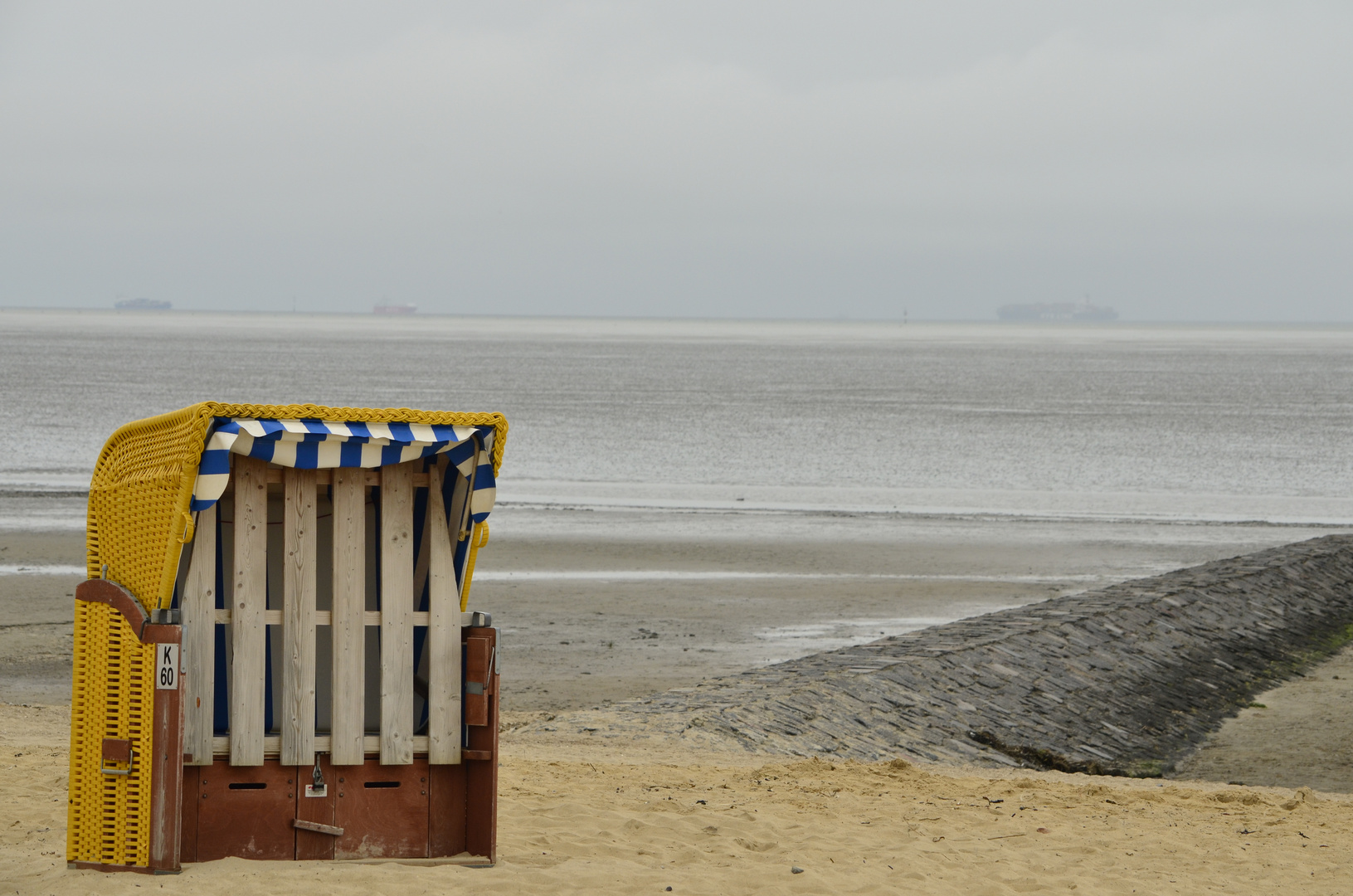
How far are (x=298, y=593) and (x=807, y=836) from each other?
311 centimetres

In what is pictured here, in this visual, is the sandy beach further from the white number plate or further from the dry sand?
the white number plate

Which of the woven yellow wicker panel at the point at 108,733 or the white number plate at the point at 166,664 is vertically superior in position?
the white number plate at the point at 166,664

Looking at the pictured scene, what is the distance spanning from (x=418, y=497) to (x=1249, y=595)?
46.4 ft

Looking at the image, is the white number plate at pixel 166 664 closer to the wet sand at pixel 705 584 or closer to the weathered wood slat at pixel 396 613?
the weathered wood slat at pixel 396 613

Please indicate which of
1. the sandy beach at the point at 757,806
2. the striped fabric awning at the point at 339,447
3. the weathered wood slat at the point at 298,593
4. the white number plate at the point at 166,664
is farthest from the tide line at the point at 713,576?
the white number plate at the point at 166,664

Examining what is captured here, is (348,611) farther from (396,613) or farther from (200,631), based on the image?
(200,631)

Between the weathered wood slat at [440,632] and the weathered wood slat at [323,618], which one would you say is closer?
the weathered wood slat at [323,618]

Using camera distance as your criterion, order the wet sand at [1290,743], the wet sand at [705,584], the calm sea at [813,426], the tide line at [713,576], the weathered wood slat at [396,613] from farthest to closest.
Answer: the calm sea at [813,426] < the tide line at [713,576] < the wet sand at [705,584] < the wet sand at [1290,743] < the weathered wood slat at [396,613]

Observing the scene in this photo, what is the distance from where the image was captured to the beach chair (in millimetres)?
5793

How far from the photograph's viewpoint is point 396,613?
6.18m

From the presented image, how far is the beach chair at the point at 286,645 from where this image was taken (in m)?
5.79

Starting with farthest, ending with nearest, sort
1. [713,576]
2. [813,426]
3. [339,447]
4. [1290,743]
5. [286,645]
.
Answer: [813,426] < [713,576] < [1290,743] < [286,645] < [339,447]

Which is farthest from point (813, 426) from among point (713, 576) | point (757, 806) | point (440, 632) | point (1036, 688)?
point (440, 632)

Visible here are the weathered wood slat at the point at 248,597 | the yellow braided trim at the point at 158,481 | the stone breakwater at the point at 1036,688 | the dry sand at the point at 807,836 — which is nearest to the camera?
the yellow braided trim at the point at 158,481
